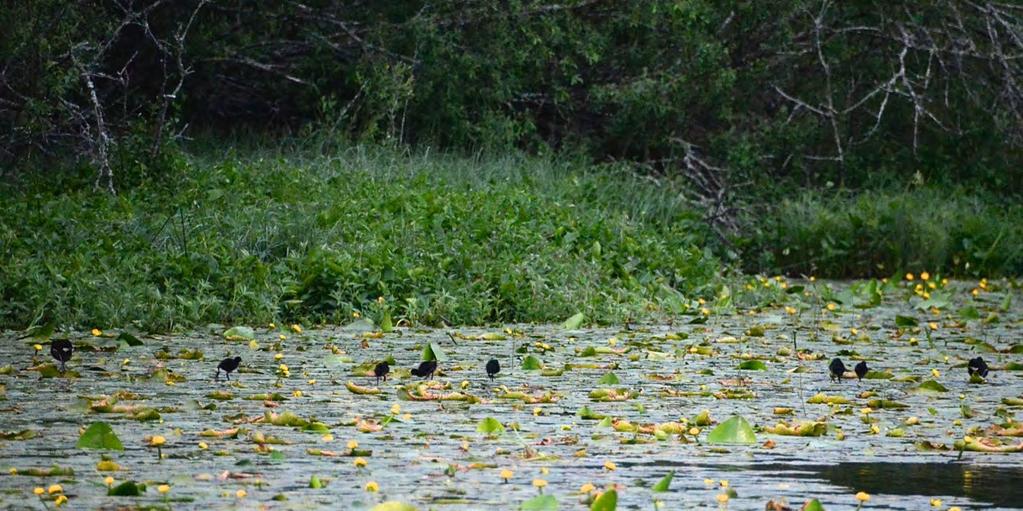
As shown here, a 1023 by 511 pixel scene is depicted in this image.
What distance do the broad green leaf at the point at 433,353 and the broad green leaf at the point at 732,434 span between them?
207cm

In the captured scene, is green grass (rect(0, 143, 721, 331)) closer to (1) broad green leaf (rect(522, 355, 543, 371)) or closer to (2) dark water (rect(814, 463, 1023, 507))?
(1) broad green leaf (rect(522, 355, 543, 371))

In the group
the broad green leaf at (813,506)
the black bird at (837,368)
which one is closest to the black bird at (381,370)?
the black bird at (837,368)

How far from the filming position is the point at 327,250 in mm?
9531

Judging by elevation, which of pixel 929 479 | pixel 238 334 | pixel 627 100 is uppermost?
pixel 929 479

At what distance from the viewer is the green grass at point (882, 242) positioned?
13.8 metres

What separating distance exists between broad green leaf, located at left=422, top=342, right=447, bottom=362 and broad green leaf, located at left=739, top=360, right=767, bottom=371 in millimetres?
1394

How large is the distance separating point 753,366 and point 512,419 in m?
1.96

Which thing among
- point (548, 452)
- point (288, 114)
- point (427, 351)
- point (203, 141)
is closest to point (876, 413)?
point (548, 452)

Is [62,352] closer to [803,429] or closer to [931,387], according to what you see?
[803,429]

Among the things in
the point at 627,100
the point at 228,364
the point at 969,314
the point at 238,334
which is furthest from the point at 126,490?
the point at 627,100

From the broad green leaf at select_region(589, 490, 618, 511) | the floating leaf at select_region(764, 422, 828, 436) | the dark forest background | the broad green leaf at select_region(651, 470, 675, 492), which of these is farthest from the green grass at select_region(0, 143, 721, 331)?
the broad green leaf at select_region(589, 490, 618, 511)

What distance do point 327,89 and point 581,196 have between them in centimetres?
337

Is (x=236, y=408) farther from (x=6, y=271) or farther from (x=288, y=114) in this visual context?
(x=288, y=114)

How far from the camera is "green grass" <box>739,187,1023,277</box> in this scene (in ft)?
45.2
